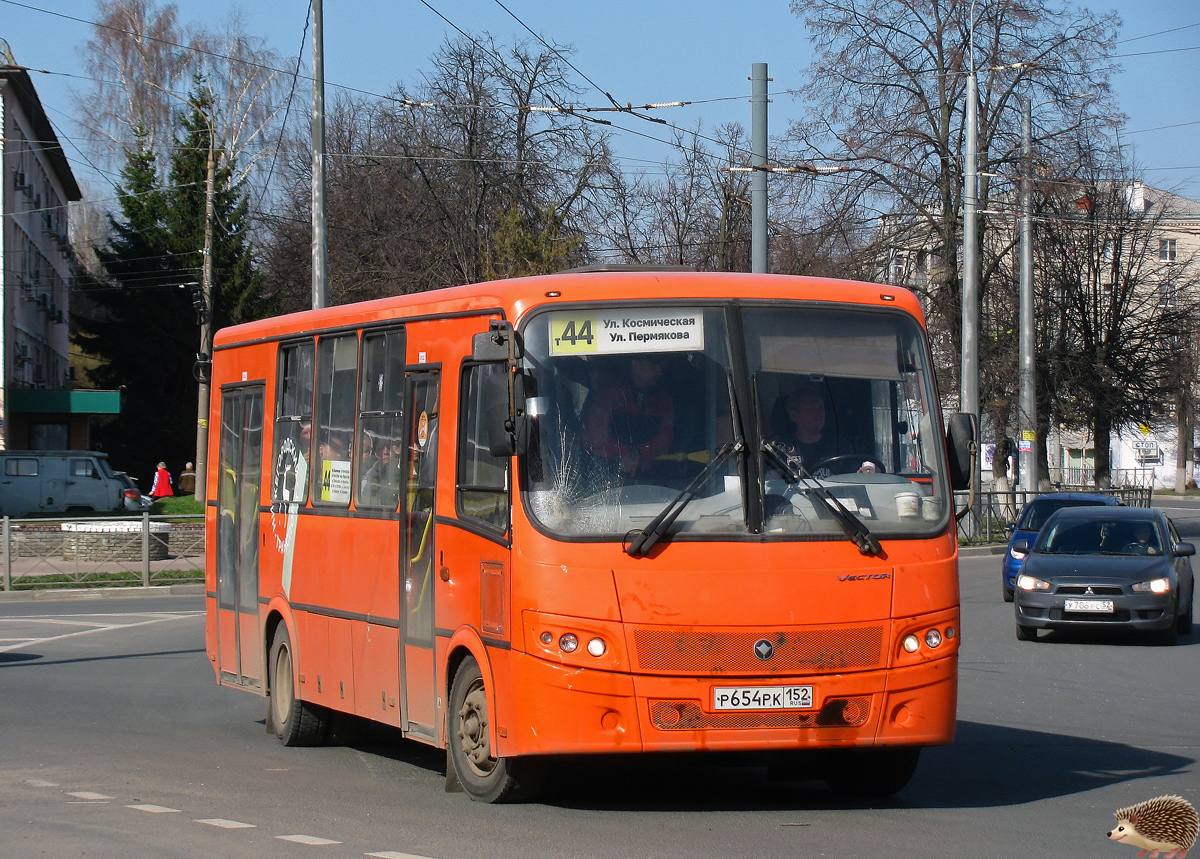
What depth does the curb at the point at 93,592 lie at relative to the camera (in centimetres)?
2541

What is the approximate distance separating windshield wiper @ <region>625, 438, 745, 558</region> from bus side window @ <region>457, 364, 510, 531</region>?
0.65 m

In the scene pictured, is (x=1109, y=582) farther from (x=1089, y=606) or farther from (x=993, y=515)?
(x=993, y=515)

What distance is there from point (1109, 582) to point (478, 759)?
36.8 feet

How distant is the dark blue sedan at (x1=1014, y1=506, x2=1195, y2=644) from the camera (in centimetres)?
1700

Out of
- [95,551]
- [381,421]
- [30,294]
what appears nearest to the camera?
[381,421]

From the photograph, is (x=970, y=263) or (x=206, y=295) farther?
(x=206, y=295)

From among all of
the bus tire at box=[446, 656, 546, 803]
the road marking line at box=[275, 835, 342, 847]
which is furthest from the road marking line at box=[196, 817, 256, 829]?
the bus tire at box=[446, 656, 546, 803]

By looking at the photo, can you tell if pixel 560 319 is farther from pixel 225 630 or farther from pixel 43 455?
pixel 43 455

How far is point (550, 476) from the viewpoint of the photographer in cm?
732

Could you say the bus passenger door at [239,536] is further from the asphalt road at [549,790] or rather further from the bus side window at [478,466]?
the bus side window at [478,466]

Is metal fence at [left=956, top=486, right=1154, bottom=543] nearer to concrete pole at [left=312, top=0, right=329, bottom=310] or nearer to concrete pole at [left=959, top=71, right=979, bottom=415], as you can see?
concrete pole at [left=959, top=71, right=979, bottom=415]

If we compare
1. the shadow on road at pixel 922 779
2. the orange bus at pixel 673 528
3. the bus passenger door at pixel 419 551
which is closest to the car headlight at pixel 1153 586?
the shadow on road at pixel 922 779

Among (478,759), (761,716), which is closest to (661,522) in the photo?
(761,716)

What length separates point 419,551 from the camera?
8500 millimetres
